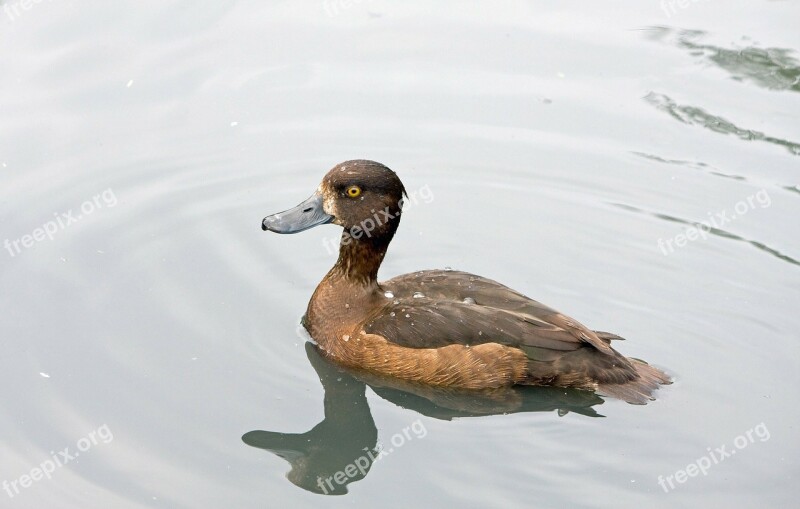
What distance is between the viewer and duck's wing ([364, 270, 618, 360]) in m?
8.21

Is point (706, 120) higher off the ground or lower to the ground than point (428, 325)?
higher

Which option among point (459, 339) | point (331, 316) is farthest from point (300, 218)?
point (459, 339)

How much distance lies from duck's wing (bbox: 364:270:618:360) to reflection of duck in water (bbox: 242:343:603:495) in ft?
1.04

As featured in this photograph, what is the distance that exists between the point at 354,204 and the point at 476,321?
1.24 meters

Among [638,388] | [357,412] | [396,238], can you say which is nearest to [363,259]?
[357,412]

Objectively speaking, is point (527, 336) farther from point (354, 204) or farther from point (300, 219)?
point (300, 219)

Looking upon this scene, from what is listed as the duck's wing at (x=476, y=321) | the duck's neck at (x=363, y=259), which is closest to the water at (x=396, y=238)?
the duck's wing at (x=476, y=321)

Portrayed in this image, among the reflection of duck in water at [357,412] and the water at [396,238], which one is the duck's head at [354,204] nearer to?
the water at [396,238]

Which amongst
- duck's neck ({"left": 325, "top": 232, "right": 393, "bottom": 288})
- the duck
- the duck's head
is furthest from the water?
the duck's head

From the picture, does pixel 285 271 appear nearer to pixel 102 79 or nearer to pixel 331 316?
pixel 331 316

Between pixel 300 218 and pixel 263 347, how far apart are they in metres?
0.96

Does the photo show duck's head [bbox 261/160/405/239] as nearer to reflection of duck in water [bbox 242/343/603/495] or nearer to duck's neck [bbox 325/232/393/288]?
duck's neck [bbox 325/232/393/288]

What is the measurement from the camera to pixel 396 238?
10102 millimetres

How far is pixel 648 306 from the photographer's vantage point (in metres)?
9.23
